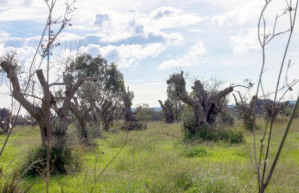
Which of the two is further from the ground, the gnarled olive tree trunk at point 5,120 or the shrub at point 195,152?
the gnarled olive tree trunk at point 5,120

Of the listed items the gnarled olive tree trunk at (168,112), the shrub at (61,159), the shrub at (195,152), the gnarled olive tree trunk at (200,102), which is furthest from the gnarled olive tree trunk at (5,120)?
the gnarled olive tree trunk at (168,112)

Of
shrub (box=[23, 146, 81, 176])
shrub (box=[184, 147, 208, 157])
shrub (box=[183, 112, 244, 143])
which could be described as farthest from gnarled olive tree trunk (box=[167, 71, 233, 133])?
shrub (box=[23, 146, 81, 176])

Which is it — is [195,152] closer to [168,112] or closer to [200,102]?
[200,102]

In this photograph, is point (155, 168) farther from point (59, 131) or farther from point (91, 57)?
point (91, 57)

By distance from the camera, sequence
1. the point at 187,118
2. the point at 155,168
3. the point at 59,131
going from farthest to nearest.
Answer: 1. the point at 187,118
2. the point at 59,131
3. the point at 155,168

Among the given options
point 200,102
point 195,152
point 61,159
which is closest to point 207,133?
point 200,102

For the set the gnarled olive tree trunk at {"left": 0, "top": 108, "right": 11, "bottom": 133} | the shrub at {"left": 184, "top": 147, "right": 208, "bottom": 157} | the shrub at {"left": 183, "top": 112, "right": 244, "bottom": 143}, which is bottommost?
the shrub at {"left": 184, "top": 147, "right": 208, "bottom": 157}

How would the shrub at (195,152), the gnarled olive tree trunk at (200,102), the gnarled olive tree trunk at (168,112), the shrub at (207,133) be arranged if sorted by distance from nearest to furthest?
the shrub at (195,152) < the shrub at (207,133) < the gnarled olive tree trunk at (200,102) < the gnarled olive tree trunk at (168,112)

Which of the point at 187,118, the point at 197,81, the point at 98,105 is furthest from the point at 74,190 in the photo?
the point at 98,105

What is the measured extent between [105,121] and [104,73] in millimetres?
12048

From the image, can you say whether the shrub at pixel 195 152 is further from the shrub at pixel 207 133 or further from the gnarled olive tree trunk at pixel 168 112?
the gnarled olive tree trunk at pixel 168 112

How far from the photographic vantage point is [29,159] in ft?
35.6

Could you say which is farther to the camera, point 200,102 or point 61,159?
point 200,102

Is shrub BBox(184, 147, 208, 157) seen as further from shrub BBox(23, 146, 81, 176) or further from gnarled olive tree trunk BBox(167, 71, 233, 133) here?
gnarled olive tree trunk BBox(167, 71, 233, 133)
